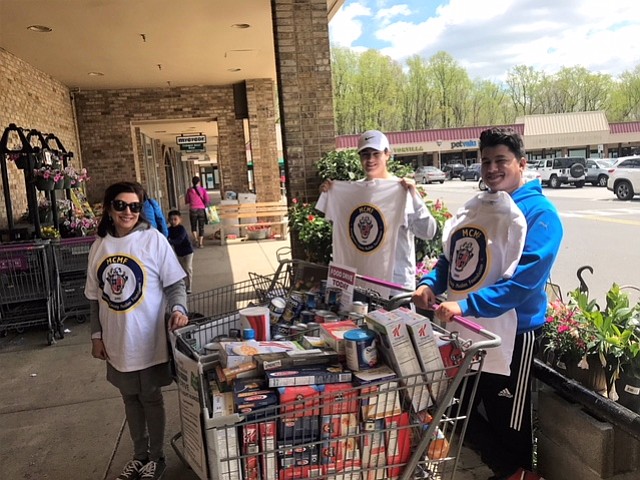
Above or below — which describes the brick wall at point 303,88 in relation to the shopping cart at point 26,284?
above

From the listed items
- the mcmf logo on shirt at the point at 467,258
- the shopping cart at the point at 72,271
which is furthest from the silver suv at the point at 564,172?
the mcmf logo on shirt at the point at 467,258

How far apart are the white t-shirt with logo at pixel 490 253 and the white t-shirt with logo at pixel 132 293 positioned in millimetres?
1475

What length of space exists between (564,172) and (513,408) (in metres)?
29.8

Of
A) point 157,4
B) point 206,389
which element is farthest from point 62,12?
point 206,389

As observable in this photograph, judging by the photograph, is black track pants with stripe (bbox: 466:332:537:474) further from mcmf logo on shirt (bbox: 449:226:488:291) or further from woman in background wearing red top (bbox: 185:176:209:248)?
woman in background wearing red top (bbox: 185:176:209:248)

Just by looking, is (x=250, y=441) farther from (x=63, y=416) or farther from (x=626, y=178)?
(x=626, y=178)

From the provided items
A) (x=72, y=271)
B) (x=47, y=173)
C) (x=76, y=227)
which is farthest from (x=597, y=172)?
(x=72, y=271)

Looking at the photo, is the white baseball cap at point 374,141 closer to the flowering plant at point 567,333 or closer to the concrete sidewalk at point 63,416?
the flowering plant at point 567,333

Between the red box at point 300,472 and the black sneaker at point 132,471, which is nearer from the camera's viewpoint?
the red box at point 300,472

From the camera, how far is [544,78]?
6819 centimetres

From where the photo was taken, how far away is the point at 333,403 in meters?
1.72

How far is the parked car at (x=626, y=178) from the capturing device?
19.9m

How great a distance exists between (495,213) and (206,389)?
1.41 meters

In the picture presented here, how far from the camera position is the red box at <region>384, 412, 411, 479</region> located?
1.82m
